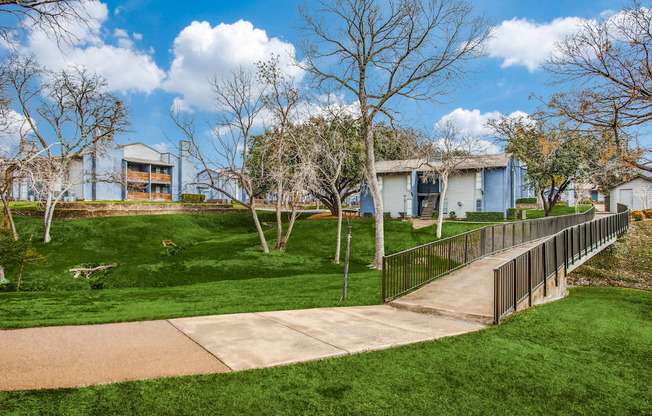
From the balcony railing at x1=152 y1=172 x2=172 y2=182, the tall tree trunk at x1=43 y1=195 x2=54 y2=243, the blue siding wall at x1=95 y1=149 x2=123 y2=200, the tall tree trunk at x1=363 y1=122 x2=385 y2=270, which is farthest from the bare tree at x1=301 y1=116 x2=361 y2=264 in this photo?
the balcony railing at x1=152 y1=172 x2=172 y2=182

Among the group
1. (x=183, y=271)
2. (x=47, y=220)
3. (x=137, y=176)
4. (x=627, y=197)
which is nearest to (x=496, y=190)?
(x=627, y=197)

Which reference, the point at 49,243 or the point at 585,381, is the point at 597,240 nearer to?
the point at 585,381

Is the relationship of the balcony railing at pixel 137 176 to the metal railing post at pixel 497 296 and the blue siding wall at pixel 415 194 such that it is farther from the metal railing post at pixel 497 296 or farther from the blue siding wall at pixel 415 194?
the metal railing post at pixel 497 296

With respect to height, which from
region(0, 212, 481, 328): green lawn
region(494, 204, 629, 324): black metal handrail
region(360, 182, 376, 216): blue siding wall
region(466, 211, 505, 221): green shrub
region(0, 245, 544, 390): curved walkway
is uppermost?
region(360, 182, 376, 216): blue siding wall

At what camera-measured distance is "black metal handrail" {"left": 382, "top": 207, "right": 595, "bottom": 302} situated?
9555 millimetres

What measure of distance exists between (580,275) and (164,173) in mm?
44368

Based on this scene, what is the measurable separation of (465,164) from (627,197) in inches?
819

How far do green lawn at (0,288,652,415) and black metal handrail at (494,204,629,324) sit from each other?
5.07 ft

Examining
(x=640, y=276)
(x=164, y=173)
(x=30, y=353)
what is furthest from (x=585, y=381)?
(x=164, y=173)

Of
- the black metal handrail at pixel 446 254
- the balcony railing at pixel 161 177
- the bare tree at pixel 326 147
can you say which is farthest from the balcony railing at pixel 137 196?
the black metal handrail at pixel 446 254

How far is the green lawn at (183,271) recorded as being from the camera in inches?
344

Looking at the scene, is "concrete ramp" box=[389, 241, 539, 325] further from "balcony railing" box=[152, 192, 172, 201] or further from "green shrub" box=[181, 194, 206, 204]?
Answer: "balcony railing" box=[152, 192, 172, 201]

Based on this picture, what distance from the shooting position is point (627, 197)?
1563 inches

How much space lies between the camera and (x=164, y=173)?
4797 cm
